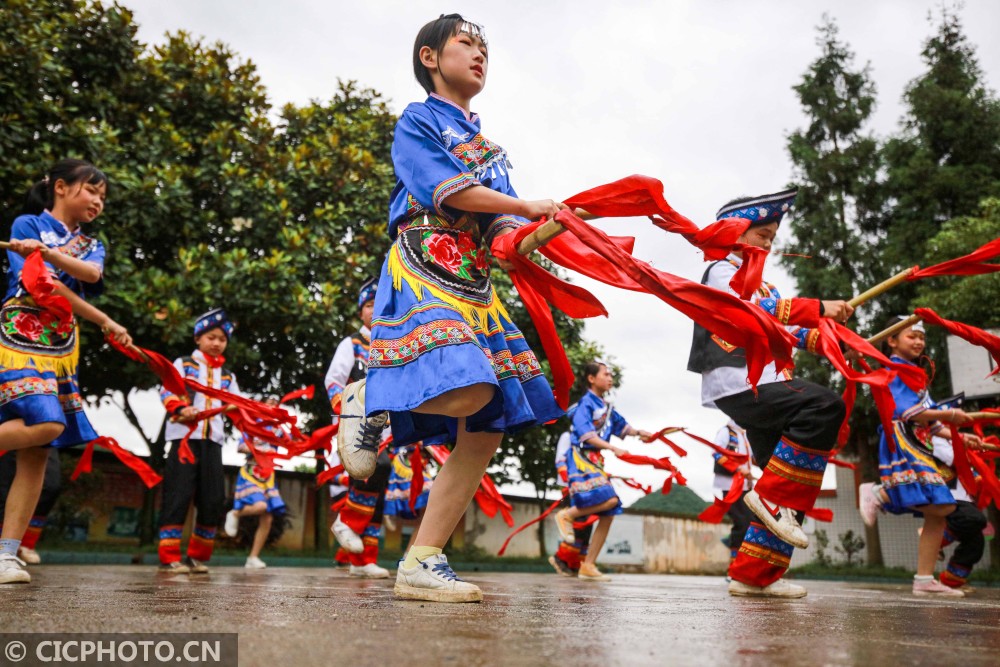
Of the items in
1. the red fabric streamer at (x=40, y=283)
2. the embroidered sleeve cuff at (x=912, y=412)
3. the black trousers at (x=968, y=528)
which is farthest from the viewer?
the black trousers at (x=968, y=528)

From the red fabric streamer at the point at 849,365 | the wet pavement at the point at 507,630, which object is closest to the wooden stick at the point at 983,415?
the red fabric streamer at the point at 849,365

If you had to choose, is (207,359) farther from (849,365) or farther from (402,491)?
(849,365)

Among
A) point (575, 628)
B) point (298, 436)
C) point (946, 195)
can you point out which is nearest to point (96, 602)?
point (575, 628)

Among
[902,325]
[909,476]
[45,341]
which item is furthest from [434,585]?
[909,476]

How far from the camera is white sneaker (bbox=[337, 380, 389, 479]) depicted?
12.1ft

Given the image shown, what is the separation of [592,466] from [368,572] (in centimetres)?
332

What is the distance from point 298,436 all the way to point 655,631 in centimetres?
395

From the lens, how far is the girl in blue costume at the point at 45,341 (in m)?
3.71

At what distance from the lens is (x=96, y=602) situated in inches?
95.4

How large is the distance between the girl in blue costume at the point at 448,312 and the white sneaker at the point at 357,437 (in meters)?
0.69

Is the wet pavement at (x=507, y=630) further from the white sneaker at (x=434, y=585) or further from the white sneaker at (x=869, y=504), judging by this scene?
the white sneaker at (x=869, y=504)

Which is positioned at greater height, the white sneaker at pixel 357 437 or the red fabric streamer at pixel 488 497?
the white sneaker at pixel 357 437

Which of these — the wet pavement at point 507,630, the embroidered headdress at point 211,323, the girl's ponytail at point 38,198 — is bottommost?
the wet pavement at point 507,630

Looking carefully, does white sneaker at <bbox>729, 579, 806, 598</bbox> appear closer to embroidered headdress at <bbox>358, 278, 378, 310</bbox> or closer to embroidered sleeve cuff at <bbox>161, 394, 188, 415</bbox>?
embroidered headdress at <bbox>358, 278, 378, 310</bbox>
